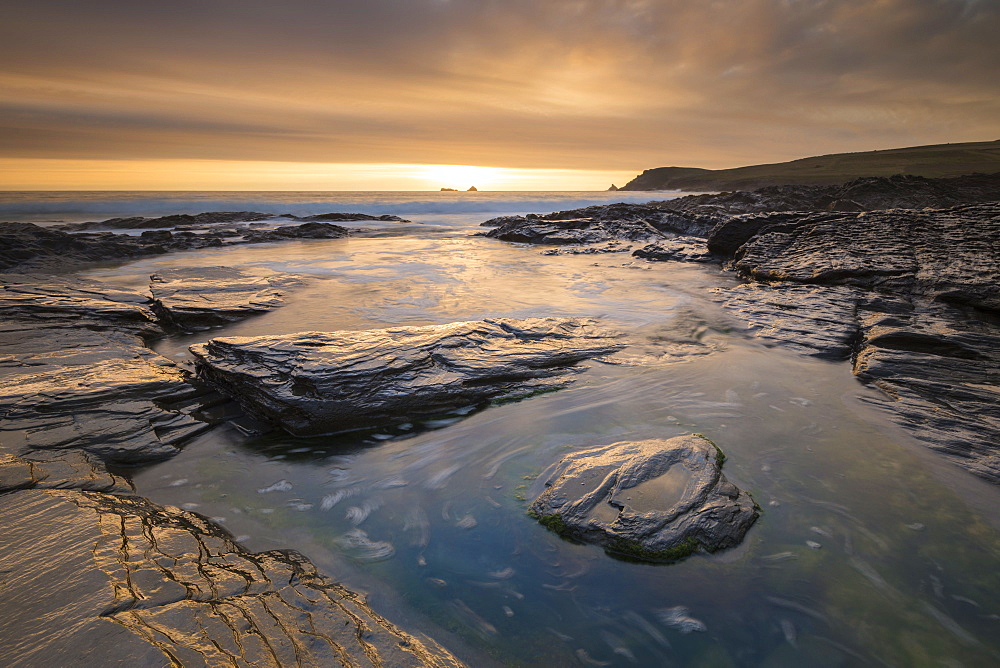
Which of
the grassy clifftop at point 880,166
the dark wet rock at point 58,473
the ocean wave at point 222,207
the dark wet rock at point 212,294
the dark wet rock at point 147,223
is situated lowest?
the dark wet rock at point 58,473

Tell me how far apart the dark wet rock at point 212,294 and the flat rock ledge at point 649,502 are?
628 centimetres

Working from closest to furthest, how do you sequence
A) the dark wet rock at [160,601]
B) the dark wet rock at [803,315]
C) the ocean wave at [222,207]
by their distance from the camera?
the dark wet rock at [160,601] < the dark wet rock at [803,315] < the ocean wave at [222,207]

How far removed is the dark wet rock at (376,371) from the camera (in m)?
4.07

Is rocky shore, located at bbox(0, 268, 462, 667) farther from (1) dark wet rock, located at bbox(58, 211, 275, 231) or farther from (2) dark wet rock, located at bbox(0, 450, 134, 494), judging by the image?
(1) dark wet rock, located at bbox(58, 211, 275, 231)


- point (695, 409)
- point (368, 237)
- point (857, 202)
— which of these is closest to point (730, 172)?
point (857, 202)

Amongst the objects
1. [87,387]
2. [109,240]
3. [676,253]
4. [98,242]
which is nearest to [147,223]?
[109,240]

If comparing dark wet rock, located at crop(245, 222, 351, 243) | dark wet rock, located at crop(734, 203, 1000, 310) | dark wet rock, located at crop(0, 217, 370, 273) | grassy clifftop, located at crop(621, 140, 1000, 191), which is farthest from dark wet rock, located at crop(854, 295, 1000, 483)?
grassy clifftop, located at crop(621, 140, 1000, 191)

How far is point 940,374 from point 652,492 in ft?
13.0

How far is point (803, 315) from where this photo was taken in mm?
6953

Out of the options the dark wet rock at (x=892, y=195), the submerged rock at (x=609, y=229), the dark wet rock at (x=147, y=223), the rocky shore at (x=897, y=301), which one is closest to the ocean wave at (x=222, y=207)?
the dark wet rock at (x=147, y=223)

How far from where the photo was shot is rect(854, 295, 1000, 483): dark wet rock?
3698mm

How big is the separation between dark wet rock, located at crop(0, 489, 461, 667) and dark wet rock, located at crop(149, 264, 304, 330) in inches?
192

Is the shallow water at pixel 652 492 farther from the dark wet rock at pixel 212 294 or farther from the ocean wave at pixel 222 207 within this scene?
the ocean wave at pixel 222 207

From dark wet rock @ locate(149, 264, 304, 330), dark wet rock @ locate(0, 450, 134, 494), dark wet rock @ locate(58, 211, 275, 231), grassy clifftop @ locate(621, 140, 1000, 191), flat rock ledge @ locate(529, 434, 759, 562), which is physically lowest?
flat rock ledge @ locate(529, 434, 759, 562)
